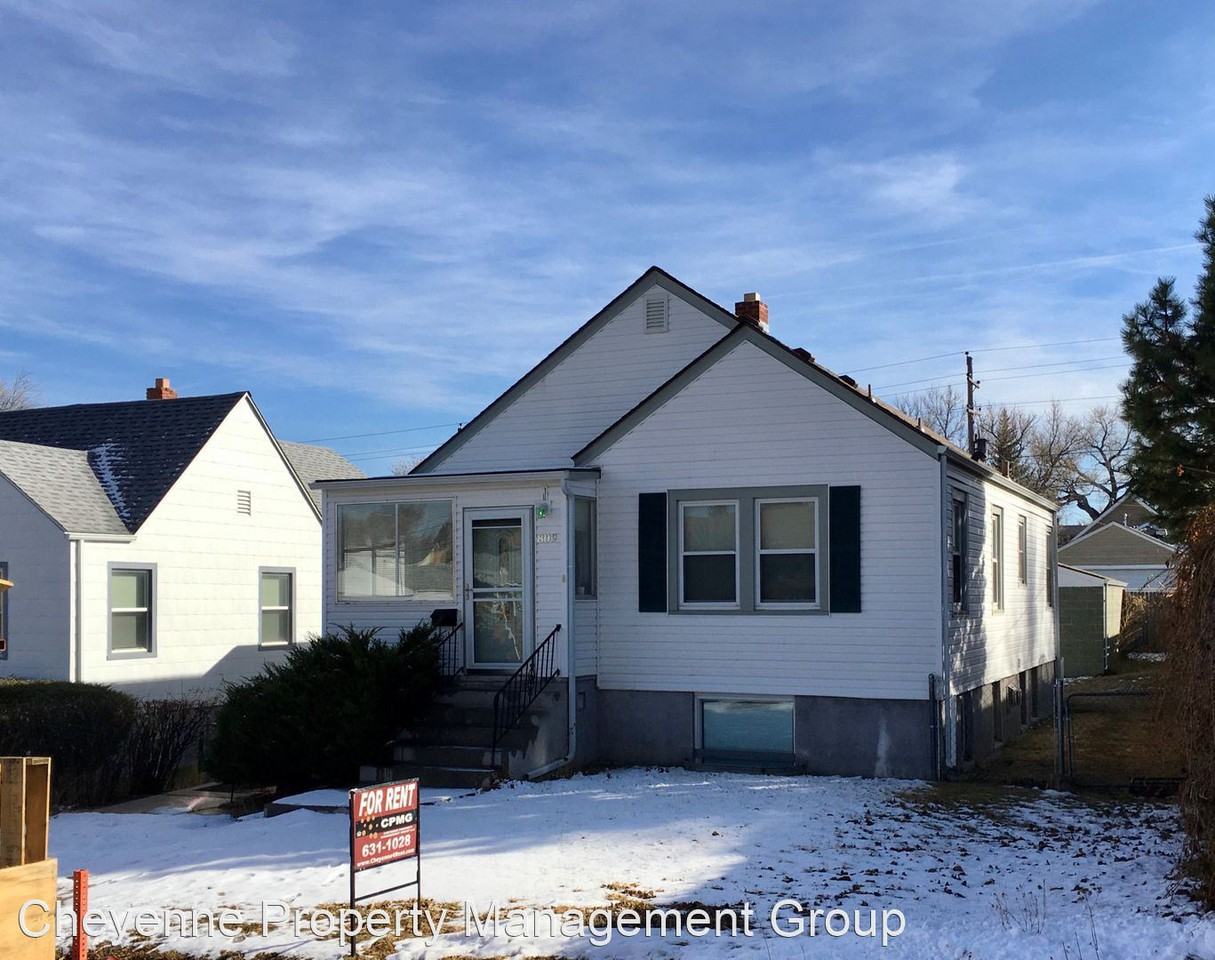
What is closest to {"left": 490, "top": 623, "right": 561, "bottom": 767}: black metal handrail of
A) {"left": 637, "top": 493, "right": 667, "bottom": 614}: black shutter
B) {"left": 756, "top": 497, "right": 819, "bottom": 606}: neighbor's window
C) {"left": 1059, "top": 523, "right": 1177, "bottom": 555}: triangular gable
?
{"left": 637, "top": 493, "right": 667, "bottom": 614}: black shutter

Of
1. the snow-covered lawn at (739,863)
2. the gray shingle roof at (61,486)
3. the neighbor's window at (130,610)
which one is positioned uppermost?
the gray shingle roof at (61,486)

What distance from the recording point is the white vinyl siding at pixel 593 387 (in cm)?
1775

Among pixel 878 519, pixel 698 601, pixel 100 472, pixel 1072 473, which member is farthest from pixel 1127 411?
pixel 1072 473

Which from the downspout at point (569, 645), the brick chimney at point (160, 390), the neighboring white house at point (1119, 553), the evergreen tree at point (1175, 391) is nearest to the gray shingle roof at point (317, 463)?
the brick chimney at point (160, 390)

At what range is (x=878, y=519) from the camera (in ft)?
48.3

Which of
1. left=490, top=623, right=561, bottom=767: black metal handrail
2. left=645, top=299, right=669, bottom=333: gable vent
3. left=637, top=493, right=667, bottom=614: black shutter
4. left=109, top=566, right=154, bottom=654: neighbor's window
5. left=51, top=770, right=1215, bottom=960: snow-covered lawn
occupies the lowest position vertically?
left=51, top=770, right=1215, bottom=960: snow-covered lawn

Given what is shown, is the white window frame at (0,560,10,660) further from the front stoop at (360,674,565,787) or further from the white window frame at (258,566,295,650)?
the front stoop at (360,674,565,787)

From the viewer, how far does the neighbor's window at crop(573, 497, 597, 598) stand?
1559 cm

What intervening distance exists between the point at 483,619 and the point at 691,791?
3851mm

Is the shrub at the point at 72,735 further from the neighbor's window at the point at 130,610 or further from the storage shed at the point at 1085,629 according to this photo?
the storage shed at the point at 1085,629

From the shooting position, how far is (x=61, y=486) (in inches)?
738

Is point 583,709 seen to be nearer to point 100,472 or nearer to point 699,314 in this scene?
point 699,314

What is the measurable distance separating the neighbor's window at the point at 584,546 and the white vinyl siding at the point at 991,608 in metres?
4.55

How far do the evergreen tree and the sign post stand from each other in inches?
403
